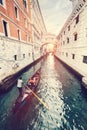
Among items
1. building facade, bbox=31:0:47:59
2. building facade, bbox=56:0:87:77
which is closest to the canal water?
building facade, bbox=56:0:87:77

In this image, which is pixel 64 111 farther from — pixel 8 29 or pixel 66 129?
pixel 8 29

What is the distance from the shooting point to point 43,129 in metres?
4.67

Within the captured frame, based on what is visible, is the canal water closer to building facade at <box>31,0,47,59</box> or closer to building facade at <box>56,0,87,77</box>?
building facade at <box>56,0,87,77</box>

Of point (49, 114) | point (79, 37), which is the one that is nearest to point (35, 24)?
point (79, 37)

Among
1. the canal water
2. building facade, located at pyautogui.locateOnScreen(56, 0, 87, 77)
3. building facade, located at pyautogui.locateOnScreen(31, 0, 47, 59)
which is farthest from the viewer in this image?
building facade, located at pyautogui.locateOnScreen(31, 0, 47, 59)

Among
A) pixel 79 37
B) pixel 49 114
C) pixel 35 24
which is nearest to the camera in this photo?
→ pixel 49 114

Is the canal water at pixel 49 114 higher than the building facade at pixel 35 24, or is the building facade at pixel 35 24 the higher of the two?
the building facade at pixel 35 24

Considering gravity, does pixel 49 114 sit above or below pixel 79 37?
Answer: below

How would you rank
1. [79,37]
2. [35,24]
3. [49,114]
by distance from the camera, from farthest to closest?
[35,24] < [79,37] < [49,114]

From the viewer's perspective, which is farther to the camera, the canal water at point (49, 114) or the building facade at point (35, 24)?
the building facade at point (35, 24)

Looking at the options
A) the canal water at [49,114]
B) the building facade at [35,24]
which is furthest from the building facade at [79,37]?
the building facade at [35,24]

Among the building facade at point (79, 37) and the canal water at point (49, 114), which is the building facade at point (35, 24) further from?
the canal water at point (49, 114)

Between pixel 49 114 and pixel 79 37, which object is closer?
pixel 49 114

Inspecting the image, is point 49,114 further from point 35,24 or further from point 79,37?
point 35,24
